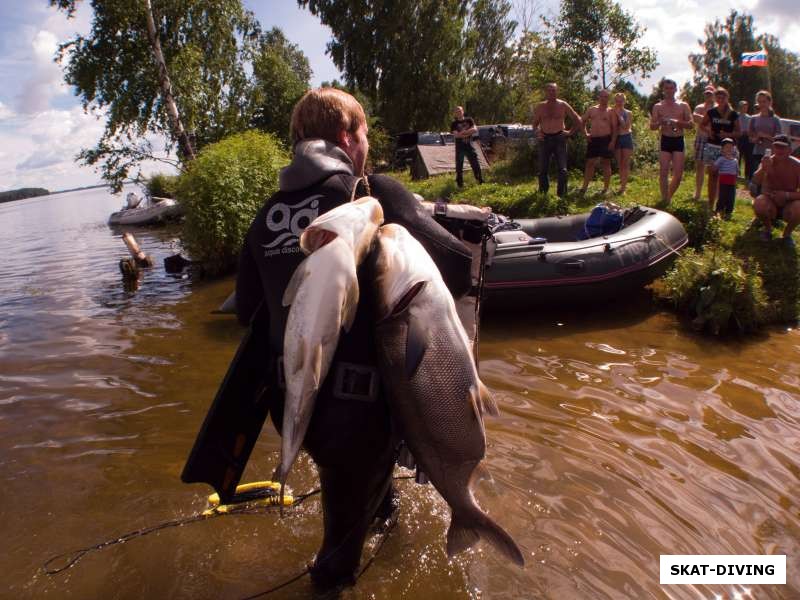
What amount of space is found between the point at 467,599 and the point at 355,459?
1.36 metres

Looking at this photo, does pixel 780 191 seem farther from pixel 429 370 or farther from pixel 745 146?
pixel 429 370

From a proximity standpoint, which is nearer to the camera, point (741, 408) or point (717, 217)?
point (741, 408)

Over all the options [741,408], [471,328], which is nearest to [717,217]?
[741,408]

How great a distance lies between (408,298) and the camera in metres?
1.90

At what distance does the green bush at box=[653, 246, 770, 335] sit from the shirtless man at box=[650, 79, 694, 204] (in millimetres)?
2908

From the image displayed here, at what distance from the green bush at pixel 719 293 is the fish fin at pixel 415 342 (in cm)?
586

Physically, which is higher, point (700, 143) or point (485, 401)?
Result: point (700, 143)

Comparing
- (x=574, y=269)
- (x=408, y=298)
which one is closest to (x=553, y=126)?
(x=574, y=269)

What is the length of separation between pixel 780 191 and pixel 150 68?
58.1 feet

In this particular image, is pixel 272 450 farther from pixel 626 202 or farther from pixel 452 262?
pixel 626 202

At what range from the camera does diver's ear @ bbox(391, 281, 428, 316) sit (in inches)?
74.1

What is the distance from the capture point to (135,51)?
17516 millimetres

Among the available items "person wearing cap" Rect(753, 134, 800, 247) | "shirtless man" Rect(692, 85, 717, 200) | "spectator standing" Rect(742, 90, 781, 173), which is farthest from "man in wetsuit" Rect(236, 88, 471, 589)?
"spectator standing" Rect(742, 90, 781, 173)

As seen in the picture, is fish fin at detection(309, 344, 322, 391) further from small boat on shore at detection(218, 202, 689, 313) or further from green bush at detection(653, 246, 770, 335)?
green bush at detection(653, 246, 770, 335)
